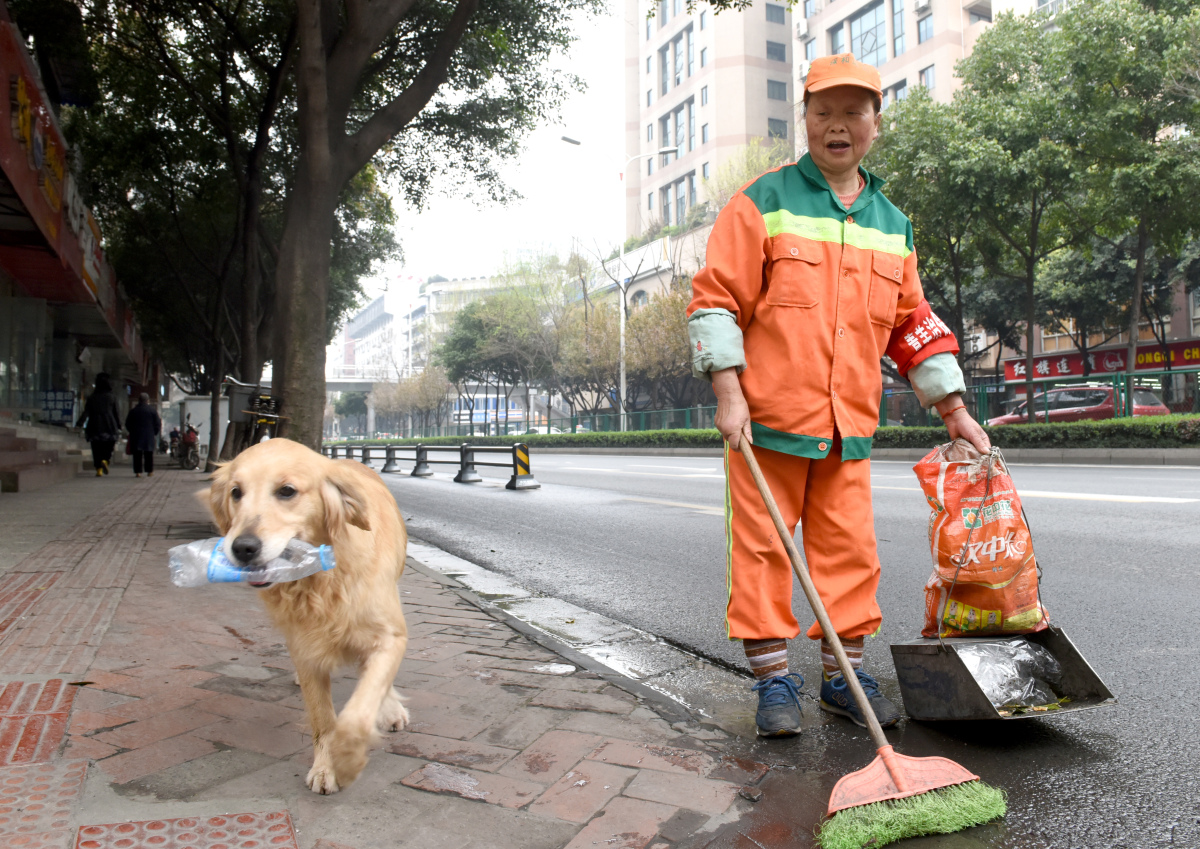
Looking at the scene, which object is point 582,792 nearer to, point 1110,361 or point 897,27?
point 1110,361

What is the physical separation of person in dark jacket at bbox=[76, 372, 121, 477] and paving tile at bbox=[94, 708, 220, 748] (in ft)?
52.5

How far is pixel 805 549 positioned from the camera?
9.41 feet

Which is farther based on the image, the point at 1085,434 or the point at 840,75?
the point at 1085,434

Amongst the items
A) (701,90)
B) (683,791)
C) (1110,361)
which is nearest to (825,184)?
(683,791)

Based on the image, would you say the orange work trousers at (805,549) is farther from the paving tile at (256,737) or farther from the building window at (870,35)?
the building window at (870,35)

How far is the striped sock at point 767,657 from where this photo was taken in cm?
280

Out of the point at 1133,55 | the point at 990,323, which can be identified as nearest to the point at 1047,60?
the point at 1133,55

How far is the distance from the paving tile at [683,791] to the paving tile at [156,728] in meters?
1.43

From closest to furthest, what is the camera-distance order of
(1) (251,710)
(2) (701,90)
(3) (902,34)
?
(1) (251,710)
(3) (902,34)
(2) (701,90)

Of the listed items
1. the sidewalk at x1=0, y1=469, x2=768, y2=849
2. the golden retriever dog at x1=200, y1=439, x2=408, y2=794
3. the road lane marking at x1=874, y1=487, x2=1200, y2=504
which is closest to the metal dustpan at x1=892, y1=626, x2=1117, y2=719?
the sidewalk at x1=0, y1=469, x2=768, y2=849

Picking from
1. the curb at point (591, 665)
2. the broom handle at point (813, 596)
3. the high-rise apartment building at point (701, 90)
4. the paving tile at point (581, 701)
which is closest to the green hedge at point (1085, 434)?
the curb at point (591, 665)

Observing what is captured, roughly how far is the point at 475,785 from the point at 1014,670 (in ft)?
5.48

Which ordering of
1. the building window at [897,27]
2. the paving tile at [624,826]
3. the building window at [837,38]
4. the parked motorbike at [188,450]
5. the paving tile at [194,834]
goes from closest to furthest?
1. the paving tile at [194,834]
2. the paving tile at [624,826]
3. the parked motorbike at [188,450]
4. the building window at [897,27]
5. the building window at [837,38]

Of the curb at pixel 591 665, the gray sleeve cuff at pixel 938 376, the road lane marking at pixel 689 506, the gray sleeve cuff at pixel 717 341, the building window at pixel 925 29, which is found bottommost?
the road lane marking at pixel 689 506
